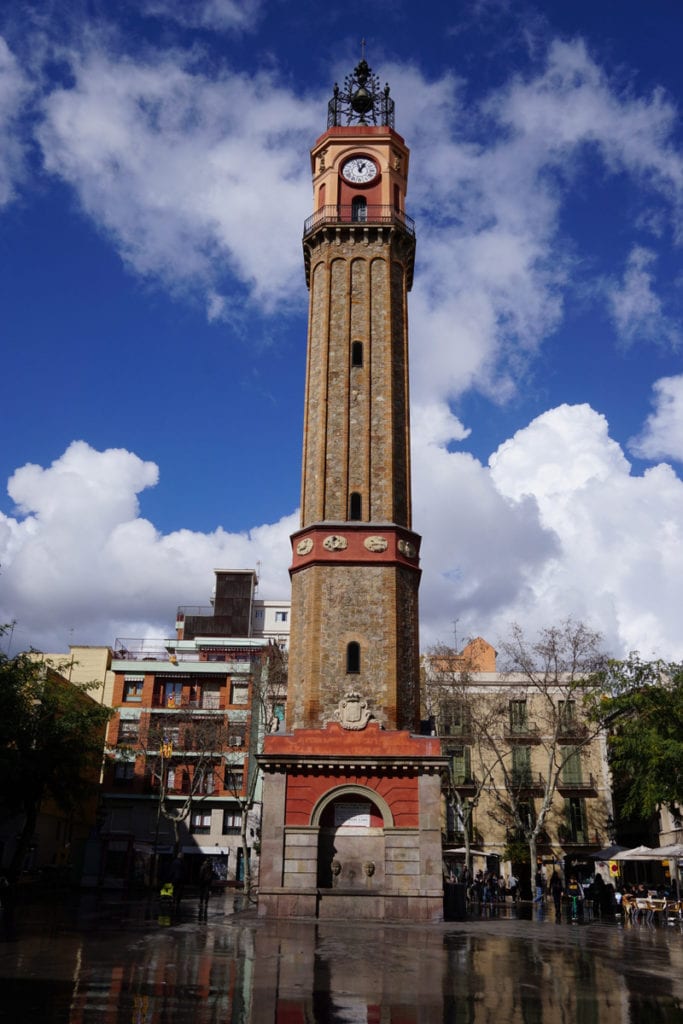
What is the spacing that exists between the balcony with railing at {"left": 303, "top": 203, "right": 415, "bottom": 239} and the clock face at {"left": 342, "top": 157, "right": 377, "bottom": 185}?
1472mm

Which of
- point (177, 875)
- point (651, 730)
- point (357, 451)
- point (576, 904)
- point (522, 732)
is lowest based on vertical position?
point (576, 904)

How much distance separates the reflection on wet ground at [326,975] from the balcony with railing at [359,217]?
27.3 meters

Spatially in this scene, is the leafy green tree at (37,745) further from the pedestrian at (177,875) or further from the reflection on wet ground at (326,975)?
the reflection on wet ground at (326,975)

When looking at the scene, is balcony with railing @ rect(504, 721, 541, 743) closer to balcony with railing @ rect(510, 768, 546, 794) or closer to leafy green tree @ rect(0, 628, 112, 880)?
balcony with railing @ rect(510, 768, 546, 794)

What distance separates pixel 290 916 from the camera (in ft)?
84.4

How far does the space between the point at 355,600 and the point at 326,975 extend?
18361mm

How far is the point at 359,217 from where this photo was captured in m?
38.0

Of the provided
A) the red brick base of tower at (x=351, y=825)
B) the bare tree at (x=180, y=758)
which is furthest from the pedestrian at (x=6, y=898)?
the bare tree at (x=180, y=758)

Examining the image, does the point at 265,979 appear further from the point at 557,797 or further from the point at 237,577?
the point at 237,577

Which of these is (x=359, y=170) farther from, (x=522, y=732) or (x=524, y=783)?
(x=524, y=783)

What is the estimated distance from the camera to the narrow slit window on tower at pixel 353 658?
1176 inches

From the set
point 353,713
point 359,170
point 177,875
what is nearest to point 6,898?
point 177,875

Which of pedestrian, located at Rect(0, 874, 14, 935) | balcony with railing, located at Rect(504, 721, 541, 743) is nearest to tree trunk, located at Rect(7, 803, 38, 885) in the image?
pedestrian, located at Rect(0, 874, 14, 935)

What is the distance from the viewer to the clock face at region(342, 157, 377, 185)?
38.9m
